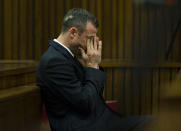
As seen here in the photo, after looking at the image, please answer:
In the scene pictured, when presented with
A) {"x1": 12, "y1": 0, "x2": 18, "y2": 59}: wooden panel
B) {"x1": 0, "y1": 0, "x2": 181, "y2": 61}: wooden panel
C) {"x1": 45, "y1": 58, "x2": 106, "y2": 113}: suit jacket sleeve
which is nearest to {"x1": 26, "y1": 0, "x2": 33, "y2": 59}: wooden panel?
{"x1": 0, "y1": 0, "x2": 181, "y2": 61}: wooden panel

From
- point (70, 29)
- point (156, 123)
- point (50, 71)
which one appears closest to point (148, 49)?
point (156, 123)

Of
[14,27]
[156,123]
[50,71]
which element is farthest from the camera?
[14,27]

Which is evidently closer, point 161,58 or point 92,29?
point 161,58

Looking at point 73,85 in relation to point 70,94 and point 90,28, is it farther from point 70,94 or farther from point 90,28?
point 90,28

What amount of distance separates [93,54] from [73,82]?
0.24 meters

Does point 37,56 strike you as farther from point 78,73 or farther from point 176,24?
point 176,24

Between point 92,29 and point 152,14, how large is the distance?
1.31 m

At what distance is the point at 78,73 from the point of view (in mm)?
1751

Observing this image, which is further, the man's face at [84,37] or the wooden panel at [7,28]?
the wooden panel at [7,28]

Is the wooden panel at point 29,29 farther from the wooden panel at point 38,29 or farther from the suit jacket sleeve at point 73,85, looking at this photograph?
the suit jacket sleeve at point 73,85

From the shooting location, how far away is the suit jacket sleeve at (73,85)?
5.23ft

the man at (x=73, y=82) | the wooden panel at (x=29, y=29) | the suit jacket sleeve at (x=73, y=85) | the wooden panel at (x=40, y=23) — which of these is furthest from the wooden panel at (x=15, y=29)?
the suit jacket sleeve at (x=73, y=85)

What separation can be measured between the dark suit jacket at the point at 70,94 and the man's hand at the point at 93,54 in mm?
63

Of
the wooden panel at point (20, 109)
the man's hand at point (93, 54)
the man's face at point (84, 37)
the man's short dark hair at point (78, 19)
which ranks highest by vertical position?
the man's short dark hair at point (78, 19)
